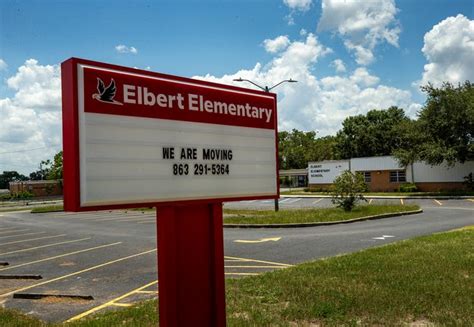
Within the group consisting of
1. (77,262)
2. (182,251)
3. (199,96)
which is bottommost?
(77,262)

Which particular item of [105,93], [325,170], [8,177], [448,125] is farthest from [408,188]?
[8,177]

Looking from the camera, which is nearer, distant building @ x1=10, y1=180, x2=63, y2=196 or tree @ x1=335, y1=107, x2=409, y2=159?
tree @ x1=335, y1=107, x2=409, y2=159

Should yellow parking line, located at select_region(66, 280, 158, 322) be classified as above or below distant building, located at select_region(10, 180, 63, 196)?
below

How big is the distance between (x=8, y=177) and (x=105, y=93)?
15840 cm

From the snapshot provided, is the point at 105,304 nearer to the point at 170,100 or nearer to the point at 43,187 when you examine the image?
the point at 170,100

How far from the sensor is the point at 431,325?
5.47m

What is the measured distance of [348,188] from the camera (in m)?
23.3

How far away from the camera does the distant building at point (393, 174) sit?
44312 millimetres

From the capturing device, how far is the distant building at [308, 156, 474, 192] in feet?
145

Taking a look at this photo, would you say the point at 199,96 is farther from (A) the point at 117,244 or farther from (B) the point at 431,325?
(A) the point at 117,244

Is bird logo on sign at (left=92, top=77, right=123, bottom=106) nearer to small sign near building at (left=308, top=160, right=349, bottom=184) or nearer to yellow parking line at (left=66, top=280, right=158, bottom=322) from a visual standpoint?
yellow parking line at (left=66, top=280, right=158, bottom=322)

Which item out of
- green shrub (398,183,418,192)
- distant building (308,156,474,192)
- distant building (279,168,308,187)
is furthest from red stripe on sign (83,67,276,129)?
distant building (279,168,308,187)

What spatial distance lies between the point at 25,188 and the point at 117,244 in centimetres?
8560

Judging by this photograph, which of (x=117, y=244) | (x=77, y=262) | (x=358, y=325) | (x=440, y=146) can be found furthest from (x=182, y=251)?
(x=440, y=146)
